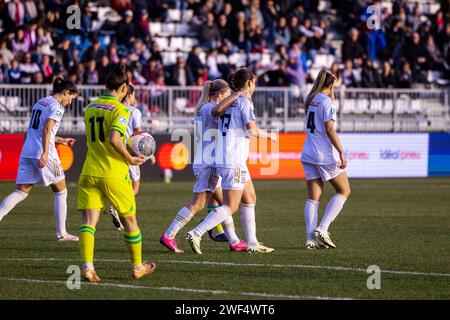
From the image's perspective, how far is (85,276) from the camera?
10.1 meters

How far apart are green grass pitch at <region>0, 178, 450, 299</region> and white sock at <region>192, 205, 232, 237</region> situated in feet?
1.05

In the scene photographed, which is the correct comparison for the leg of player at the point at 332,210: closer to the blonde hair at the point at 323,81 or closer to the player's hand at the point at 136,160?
the blonde hair at the point at 323,81

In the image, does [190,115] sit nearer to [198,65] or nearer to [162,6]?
[198,65]

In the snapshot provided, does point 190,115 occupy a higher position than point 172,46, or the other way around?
point 172,46

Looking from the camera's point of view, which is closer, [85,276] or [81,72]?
[85,276]

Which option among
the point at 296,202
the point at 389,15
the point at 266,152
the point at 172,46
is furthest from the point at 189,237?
the point at 389,15

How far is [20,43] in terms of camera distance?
92.2ft

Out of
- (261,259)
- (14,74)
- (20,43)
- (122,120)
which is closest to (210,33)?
(20,43)

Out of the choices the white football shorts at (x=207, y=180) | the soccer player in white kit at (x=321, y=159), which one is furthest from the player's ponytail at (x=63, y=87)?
the soccer player in white kit at (x=321, y=159)

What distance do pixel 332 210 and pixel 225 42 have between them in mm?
18695

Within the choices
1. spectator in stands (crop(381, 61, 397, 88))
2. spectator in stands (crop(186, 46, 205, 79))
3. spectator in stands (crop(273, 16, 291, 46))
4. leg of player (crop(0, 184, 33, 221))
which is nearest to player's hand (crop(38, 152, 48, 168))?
leg of player (crop(0, 184, 33, 221))

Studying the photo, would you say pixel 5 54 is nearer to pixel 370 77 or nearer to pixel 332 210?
pixel 370 77

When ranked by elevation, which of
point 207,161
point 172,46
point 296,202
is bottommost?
point 296,202

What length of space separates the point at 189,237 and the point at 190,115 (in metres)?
16.1
